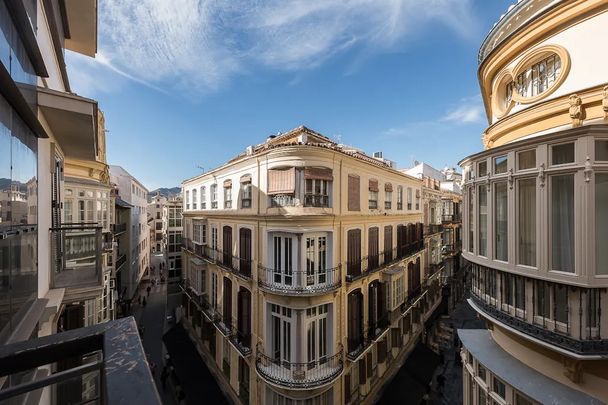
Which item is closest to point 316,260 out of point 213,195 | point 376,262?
point 376,262

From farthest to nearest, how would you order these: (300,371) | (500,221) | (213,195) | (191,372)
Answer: (213,195) → (191,372) → (300,371) → (500,221)

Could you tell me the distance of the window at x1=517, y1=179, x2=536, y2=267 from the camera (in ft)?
20.2

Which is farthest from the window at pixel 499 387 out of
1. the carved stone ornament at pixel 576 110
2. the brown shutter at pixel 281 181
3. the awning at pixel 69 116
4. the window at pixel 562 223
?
the awning at pixel 69 116

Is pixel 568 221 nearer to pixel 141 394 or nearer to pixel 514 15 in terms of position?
pixel 514 15

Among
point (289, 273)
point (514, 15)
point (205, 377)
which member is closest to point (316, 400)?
point (289, 273)

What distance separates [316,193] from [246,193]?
13.0 feet

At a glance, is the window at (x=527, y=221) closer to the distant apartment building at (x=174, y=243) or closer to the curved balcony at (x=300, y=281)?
the curved balcony at (x=300, y=281)

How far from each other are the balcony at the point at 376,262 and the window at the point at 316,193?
10.6ft

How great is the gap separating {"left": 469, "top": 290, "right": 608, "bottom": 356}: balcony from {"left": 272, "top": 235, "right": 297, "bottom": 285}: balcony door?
659cm

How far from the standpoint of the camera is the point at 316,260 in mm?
11453

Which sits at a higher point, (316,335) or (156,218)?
(156,218)

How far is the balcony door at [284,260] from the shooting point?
36.3 ft

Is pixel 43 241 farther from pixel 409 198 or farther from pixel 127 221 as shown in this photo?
pixel 127 221

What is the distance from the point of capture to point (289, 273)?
11.2m
